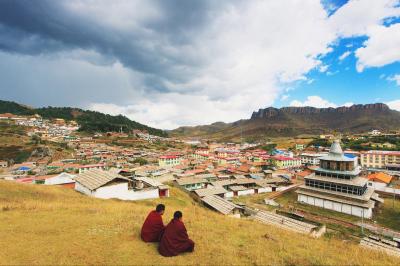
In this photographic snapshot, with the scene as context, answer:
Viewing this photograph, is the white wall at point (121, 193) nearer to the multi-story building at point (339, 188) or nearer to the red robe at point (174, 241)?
the red robe at point (174, 241)

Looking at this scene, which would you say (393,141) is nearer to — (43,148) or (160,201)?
(160,201)

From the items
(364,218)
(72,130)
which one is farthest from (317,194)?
(72,130)

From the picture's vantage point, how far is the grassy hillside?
9.20 meters

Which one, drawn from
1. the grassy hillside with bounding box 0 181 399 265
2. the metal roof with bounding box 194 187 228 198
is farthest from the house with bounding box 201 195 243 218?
the grassy hillside with bounding box 0 181 399 265

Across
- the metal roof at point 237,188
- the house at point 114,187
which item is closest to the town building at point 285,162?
the metal roof at point 237,188

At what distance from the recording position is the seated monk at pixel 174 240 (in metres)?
9.20

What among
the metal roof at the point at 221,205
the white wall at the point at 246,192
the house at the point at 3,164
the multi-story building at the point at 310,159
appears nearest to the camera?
the metal roof at the point at 221,205

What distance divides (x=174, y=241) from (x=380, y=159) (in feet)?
342

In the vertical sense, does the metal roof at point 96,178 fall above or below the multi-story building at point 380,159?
above

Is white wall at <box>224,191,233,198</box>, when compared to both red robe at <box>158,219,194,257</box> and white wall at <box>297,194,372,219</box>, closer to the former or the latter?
white wall at <box>297,194,372,219</box>

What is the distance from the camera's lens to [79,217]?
14.4 meters

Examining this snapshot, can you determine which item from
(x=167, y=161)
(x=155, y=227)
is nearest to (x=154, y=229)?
(x=155, y=227)

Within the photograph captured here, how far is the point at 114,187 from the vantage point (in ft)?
83.9

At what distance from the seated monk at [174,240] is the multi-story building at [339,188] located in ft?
123
